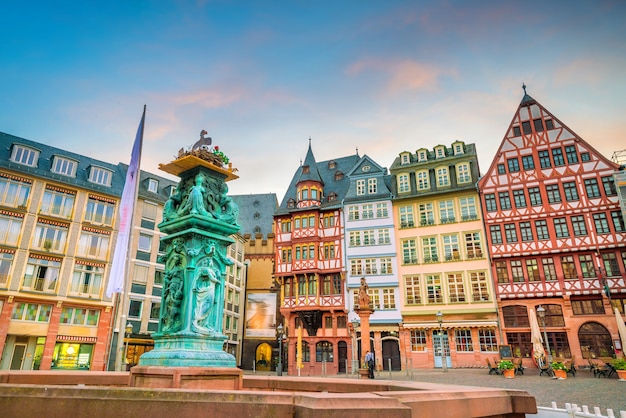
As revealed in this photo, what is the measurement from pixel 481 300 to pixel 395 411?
30.4m

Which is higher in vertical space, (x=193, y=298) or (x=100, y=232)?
(x=100, y=232)

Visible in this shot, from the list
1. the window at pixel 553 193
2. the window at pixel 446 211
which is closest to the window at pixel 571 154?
the window at pixel 553 193

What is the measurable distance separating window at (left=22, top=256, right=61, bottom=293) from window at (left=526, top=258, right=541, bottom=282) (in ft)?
114

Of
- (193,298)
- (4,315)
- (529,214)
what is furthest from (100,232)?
(529,214)

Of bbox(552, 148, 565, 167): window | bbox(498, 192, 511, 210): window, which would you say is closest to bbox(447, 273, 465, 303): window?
bbox(498, 192, 511, 210): window

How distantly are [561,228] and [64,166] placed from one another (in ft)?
127

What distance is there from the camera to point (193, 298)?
28.0 feet

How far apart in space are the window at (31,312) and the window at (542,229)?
36.2m

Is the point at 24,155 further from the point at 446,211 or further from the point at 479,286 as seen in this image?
the point at 479,286

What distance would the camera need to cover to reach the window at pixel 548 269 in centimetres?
2927

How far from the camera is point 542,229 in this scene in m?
30.3

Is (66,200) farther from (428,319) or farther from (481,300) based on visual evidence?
(481,300)

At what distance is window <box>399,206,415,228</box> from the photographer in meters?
35.1

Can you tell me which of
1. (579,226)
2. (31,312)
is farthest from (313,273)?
(31,312)
